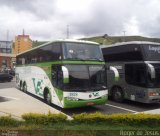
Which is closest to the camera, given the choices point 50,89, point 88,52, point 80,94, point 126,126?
point 126,126

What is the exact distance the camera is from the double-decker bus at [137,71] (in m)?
15.4

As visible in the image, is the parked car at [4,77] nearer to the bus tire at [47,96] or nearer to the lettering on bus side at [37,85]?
the lettering on bus side at [37,85]

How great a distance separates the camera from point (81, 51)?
14781mm

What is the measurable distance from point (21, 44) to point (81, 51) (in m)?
78.9

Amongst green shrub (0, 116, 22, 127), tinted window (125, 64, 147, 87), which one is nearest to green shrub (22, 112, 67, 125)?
green shrub (0, 116, 22, 127)

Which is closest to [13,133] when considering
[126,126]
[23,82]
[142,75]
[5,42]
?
[126,126]

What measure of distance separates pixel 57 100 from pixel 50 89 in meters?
1.32

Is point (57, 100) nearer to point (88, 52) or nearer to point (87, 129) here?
point (88, 52)

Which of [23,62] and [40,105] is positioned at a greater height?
[23,62]

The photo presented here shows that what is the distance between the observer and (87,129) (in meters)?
9.60

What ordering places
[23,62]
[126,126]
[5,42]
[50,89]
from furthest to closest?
[5,42]
[23,62]
[50,89]
[126,126]

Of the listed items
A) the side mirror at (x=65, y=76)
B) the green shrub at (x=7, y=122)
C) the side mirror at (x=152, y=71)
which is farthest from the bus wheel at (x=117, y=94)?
the green shrub at (x=7, y=122)

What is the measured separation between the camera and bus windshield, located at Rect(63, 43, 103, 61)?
1439cm

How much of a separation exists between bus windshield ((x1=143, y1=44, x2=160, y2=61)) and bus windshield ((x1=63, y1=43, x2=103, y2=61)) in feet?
8.84
